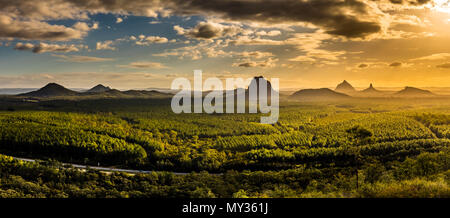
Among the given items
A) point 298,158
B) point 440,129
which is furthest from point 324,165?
point 440,129

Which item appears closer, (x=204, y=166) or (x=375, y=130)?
(x=204, y=166)

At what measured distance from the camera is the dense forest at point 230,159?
3975 centimetres

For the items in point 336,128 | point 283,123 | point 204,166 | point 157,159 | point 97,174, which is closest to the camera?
point 97,174

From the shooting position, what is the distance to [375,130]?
116m

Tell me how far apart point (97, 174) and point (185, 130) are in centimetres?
6548

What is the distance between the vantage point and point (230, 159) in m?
80.2

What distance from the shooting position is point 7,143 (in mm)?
85125

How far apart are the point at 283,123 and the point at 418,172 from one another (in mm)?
111357

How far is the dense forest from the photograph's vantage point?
39750mm
